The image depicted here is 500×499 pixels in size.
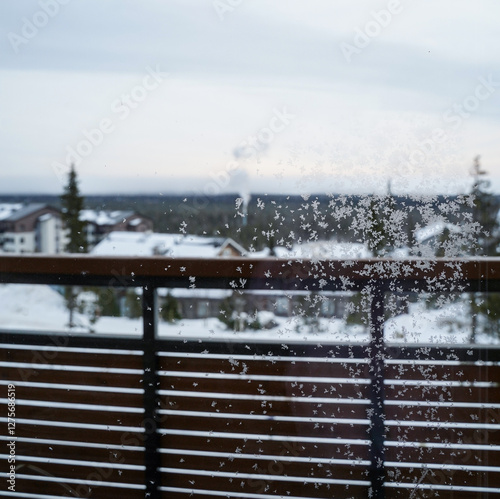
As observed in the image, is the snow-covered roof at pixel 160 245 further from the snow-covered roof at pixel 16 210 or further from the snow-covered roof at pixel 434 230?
the snow-covered roof at pixel 434 230

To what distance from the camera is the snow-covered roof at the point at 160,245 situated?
1355mm

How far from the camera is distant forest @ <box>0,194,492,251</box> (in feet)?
4.24

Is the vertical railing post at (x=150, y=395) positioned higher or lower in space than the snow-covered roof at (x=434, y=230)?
lower

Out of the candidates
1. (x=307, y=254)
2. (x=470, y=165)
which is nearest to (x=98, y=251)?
(x=307, y=254)

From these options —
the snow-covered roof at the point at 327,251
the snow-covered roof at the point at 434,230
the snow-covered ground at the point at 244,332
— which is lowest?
the snow-covered ground at the point at 244,332

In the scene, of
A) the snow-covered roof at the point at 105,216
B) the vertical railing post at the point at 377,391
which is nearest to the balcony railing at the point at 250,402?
the vertical railing post at the point at 377,391

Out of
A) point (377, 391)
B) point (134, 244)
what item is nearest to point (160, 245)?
point (134, 244)

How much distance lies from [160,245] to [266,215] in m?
0.30

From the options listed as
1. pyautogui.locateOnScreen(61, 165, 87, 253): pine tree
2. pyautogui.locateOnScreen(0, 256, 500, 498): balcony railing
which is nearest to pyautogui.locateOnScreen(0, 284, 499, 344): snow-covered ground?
pyautogui.locateOnScreen(0, 256, 500, 498): balcony railing

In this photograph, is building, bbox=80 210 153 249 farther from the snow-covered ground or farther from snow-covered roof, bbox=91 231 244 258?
the snow-covered ground

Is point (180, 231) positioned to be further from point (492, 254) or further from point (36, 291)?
point (492, 254)

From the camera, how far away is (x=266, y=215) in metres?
1.31

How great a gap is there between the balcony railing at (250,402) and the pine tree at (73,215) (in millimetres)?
83

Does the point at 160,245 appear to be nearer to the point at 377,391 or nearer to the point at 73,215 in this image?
the point at 73,215
